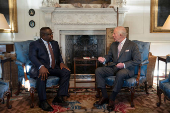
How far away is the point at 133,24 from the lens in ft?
14.8

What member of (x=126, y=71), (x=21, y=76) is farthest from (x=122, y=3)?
(x=21, y=76)

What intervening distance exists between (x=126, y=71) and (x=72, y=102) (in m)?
1.01

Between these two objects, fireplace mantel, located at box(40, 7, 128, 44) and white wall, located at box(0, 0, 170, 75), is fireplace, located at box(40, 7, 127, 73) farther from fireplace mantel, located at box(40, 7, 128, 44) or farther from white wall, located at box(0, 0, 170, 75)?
white wall, located at box(0, 0, 170, 75)

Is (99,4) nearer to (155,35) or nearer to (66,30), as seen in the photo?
(66,30)

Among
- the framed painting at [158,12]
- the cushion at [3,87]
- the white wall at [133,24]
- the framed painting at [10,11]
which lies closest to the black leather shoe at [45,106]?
the cushion at [3,87]

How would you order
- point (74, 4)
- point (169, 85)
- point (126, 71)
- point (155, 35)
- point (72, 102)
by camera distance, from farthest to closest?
point (155, 35) < point (74, 4) < point (72, 102) < point (126, 71) < point (169, 85)

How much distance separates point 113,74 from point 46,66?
1.10 metres

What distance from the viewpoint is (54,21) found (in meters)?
4.31

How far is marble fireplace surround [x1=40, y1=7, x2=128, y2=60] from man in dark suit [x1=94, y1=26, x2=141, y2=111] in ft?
4.96

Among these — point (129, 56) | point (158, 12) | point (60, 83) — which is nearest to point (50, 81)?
point (60, 83)

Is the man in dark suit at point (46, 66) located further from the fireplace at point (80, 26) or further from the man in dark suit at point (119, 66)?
the fireplace at point (80, 26)

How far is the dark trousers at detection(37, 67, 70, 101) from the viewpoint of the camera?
2.51 m

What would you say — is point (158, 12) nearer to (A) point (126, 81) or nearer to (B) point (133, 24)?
(B) point (133, 24)

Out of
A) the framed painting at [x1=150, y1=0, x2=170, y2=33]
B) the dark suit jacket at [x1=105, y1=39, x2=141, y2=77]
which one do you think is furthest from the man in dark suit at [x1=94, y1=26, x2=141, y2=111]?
the framed painting at [x1=150, y1=0, x2=170, y2=33]
